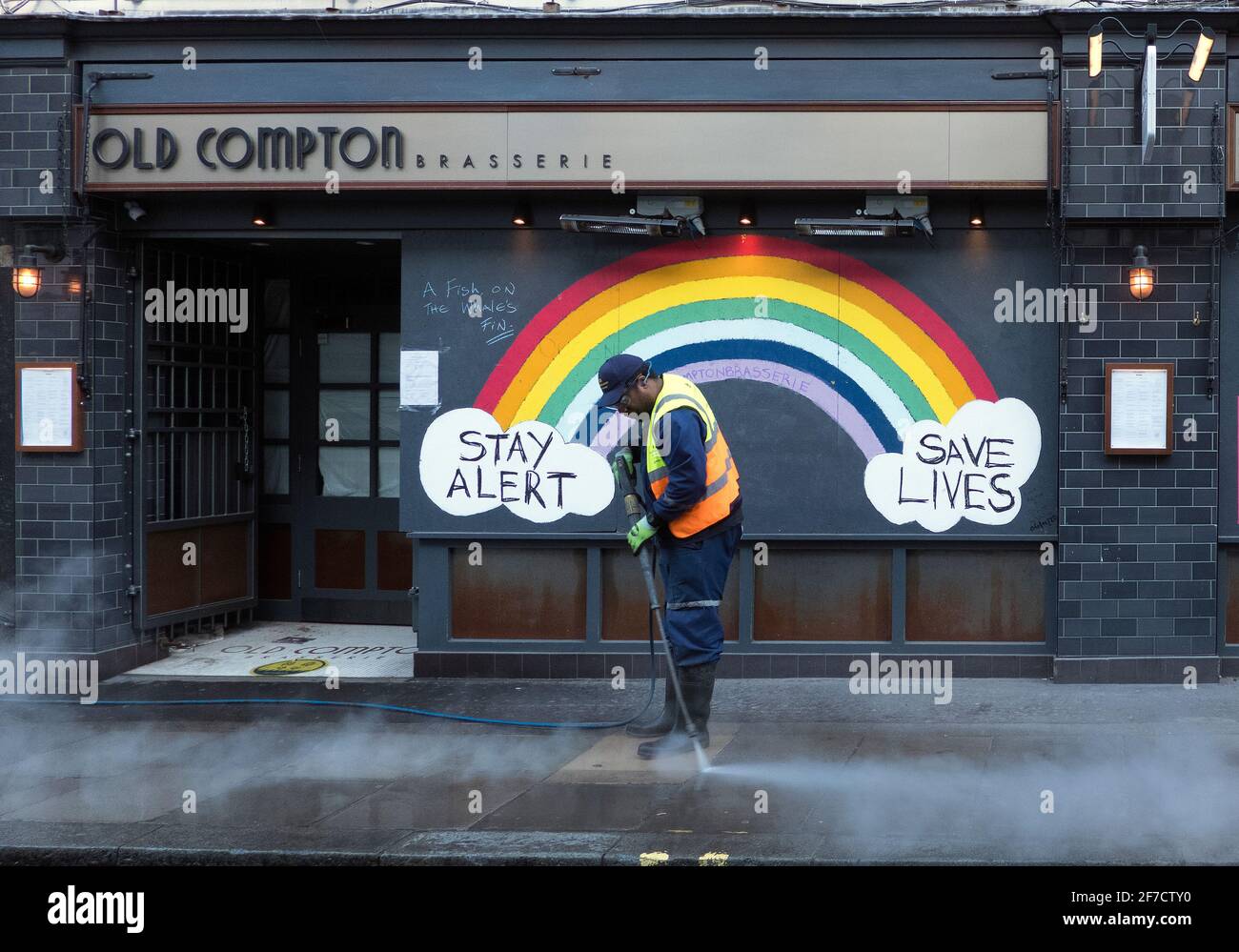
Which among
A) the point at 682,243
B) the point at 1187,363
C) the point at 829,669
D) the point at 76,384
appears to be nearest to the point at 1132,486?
the point at 1187,363

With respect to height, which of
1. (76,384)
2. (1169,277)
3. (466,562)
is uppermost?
(1169,277)

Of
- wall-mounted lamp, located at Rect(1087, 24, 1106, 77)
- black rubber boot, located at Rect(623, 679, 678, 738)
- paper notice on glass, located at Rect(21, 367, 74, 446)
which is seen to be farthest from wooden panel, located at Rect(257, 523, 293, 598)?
wall-mounted lamp, located at Rect(1087, 24, 1106, 77)

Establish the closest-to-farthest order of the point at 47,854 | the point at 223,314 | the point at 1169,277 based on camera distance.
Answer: the point at 47,854
the point at 1169,277
the point at 223,314

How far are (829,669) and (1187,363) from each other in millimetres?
3095

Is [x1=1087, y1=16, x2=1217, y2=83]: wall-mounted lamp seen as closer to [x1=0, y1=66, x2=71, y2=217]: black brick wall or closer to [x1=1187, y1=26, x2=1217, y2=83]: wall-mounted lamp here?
[x1=1187, y1=26, x2=1217, y2=83]: wall-mounted lamp

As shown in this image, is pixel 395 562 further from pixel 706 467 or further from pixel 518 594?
pixel 706 467

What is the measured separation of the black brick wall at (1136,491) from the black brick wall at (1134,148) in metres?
0.22

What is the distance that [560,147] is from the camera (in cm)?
912

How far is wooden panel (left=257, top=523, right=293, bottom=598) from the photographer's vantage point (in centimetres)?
1154

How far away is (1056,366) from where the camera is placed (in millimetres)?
9227

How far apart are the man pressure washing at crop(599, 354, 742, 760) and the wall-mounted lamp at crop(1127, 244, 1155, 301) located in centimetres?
337

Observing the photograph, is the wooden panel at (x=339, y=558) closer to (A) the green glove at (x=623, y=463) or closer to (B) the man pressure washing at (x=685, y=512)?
(A) the green glove at (x=623, y=463)

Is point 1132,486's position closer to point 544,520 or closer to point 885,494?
point 885,494

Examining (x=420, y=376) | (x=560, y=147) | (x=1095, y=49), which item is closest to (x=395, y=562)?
(x=420, y=376)
